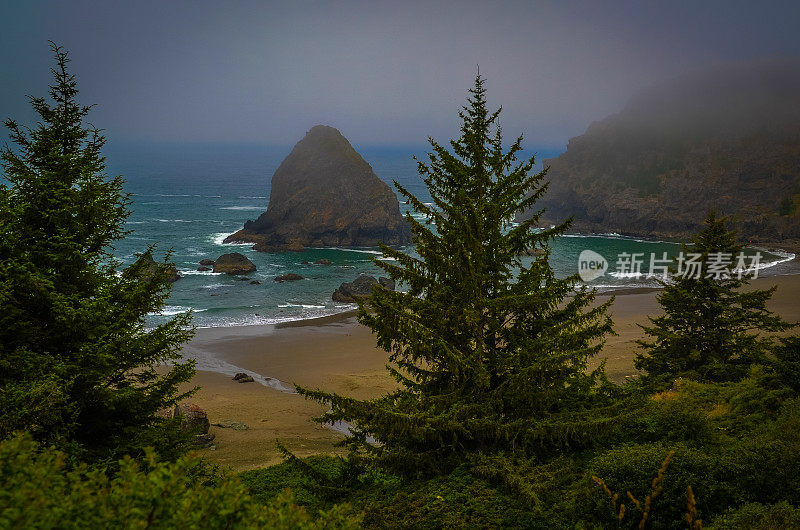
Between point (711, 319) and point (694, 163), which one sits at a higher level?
point (694, 163)

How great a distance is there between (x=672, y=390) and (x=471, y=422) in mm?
12344

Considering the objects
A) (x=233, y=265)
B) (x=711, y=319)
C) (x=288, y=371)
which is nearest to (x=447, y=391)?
(x=711, y=319)

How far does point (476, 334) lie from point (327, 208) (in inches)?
3332

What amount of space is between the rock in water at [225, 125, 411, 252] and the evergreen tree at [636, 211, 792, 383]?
237ft

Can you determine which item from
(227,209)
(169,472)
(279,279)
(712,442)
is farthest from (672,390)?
(227,209)

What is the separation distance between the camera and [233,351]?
34719mm

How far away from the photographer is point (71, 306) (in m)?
8.74

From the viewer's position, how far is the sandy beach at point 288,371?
67.8ft

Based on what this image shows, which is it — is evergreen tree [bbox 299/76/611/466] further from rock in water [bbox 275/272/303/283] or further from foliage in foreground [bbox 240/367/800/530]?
rock in water [bbox 275/272/303/283]

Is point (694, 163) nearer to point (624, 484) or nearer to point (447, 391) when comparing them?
point (447, 391)

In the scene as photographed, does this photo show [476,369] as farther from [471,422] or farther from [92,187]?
[92,187]

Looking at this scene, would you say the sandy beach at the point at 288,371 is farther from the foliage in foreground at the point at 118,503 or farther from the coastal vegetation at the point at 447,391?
the foliage in foreground at the point at 118,503

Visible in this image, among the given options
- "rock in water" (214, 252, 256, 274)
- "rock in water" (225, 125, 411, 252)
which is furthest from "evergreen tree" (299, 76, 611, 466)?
"rock in water" (225, 125, 411, 252)

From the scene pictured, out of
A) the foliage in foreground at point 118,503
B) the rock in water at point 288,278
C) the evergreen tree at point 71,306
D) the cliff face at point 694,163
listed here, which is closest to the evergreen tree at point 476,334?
the evergreen tree at point 71,306
